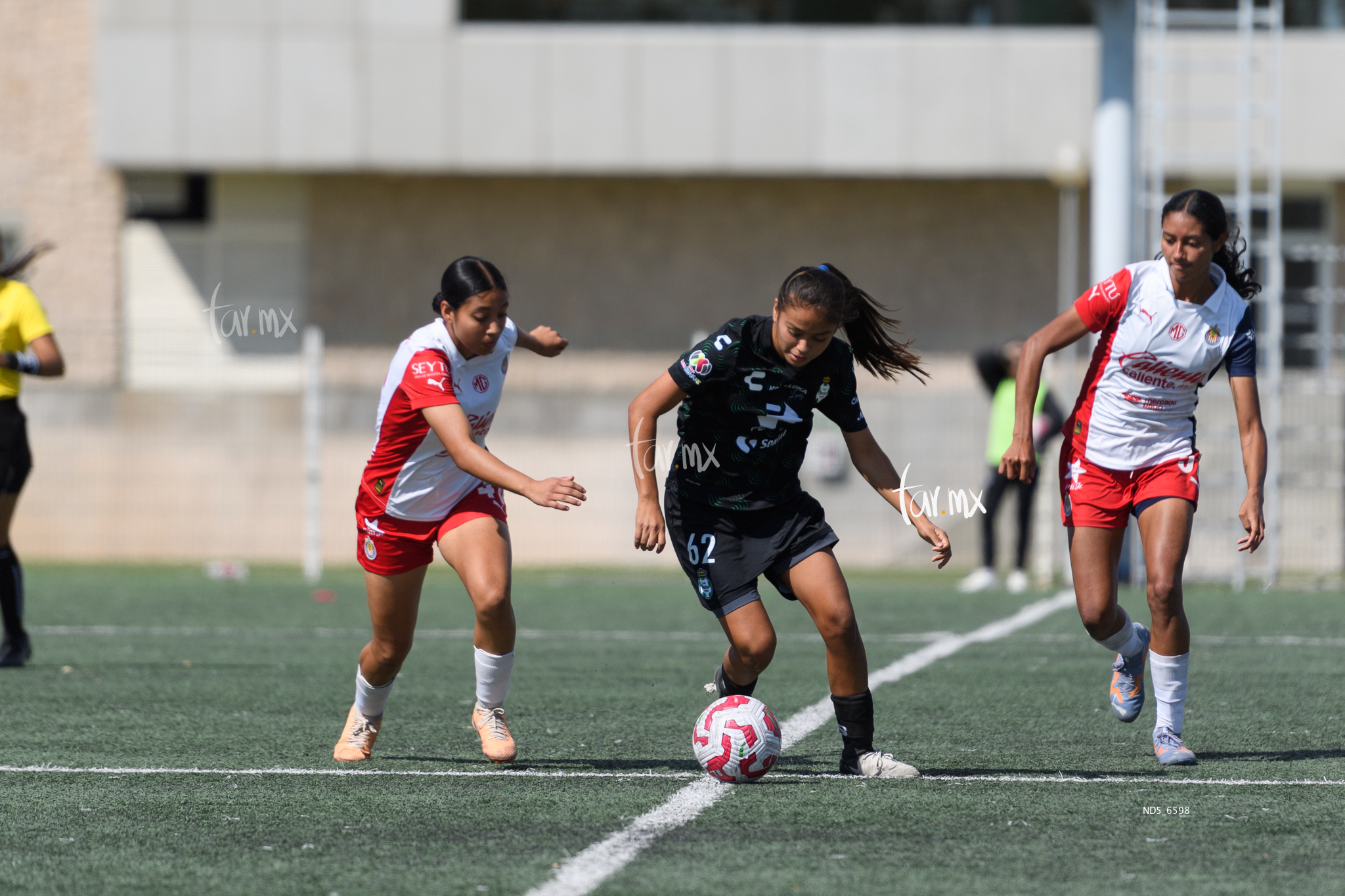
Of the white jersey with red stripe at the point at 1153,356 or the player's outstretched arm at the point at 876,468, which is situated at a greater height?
the white jersey with red stripe at the point at 1153,356

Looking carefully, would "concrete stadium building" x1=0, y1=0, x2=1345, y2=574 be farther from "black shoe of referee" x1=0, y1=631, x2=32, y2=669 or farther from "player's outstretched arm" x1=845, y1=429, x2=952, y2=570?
"player's outstretched arm" x1=845, y1=429, x2=952, y2=570

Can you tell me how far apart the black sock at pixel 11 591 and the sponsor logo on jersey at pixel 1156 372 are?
5722 millimetres

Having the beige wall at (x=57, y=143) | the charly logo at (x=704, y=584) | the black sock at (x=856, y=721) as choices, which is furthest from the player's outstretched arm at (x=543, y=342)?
the beige wall at (x=57, y=143)

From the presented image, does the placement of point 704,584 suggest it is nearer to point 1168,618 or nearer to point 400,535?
point 400,535

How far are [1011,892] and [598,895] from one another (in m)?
0.96

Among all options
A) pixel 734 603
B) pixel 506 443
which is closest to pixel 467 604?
pixel 506 443

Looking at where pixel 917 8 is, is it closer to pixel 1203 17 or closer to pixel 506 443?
pixel 1203 17

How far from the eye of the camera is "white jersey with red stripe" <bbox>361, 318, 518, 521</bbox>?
19.1ft

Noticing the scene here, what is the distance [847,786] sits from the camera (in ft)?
17.7

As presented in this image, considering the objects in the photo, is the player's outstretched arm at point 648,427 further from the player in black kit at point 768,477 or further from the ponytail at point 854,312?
the ponytail at point 854,312

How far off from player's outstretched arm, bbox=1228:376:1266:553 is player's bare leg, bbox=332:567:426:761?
9.33ft

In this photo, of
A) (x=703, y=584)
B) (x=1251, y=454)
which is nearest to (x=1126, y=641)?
(x=1251, y=454)

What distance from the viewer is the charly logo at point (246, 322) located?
19391 mm

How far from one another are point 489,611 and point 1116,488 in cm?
227
